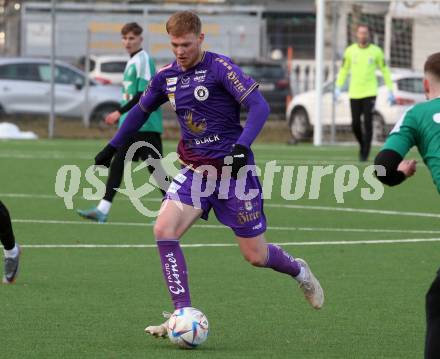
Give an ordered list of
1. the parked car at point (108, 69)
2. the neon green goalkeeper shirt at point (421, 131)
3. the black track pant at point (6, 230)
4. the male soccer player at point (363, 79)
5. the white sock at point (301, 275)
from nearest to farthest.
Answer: the neon green goalkeeper shirt at point (421, 131)
the white sock at point (301, 275)
the black track pant at point (6, 230)
the male soccer player at point (363, 79)
the parked car at point (108, 69)

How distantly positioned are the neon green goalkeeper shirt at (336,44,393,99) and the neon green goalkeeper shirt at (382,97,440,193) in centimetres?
1583

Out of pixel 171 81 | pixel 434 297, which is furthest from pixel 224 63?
pixel 434 297

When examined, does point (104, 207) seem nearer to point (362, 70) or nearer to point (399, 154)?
point (399, 154)

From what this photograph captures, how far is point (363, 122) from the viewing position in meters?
21.6

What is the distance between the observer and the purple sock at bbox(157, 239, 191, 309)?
24.7 feet

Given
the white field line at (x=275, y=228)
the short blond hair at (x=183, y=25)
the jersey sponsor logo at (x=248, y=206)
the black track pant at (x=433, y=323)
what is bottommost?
the white field line at (x=275, y=228)

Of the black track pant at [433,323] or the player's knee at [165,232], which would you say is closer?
the black track pant at [433,323]

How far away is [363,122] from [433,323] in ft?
52.2

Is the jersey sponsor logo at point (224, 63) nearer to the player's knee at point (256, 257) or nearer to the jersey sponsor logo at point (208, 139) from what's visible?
the jersey sponsor logo at point (208, 139)

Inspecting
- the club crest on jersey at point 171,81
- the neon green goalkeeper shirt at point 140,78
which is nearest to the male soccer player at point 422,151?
the club crest on jersey at point 171,81

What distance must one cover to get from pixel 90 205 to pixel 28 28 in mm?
21218

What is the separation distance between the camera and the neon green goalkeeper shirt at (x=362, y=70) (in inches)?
853

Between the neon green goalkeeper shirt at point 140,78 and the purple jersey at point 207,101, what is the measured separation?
18.3ft

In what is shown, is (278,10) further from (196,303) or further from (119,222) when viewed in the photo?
(196,303)
